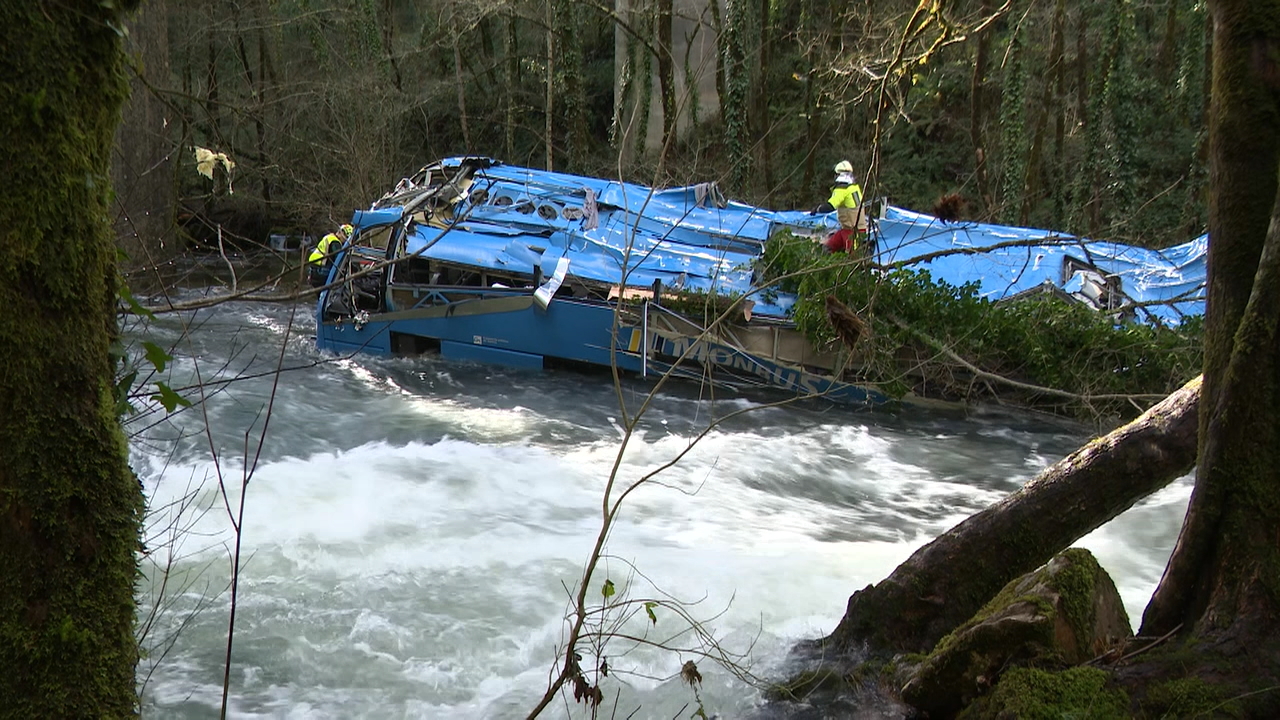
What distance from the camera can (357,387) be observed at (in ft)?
43.4

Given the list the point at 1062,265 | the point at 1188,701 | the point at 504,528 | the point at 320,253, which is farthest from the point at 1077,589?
the point at 1062,265

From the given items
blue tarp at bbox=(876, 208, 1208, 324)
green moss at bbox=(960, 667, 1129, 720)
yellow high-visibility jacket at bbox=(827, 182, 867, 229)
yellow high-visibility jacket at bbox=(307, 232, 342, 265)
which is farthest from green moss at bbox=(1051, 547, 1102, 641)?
blue tarp at bbox=(876, 208, 1208, 324)

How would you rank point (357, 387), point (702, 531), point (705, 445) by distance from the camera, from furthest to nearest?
point (357, 387) < point (705, 445) < point (702, 531)

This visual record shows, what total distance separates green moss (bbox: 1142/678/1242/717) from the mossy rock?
1.36 feet

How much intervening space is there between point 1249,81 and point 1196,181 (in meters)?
16.7

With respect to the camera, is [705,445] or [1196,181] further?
[1196,181]

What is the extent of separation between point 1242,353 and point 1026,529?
5.56 ft

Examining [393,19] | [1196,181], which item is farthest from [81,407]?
[393,19]

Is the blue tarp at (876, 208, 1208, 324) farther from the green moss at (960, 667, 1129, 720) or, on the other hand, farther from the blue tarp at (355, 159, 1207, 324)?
the green moss at (960, 667, 1129, 720)

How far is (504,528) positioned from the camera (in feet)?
26.8

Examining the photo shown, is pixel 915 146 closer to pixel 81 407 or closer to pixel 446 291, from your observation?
pixel 446 291

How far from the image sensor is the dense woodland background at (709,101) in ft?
56.2

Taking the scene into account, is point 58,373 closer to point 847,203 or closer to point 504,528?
point 504,528

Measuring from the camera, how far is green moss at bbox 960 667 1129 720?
3.13 meters
